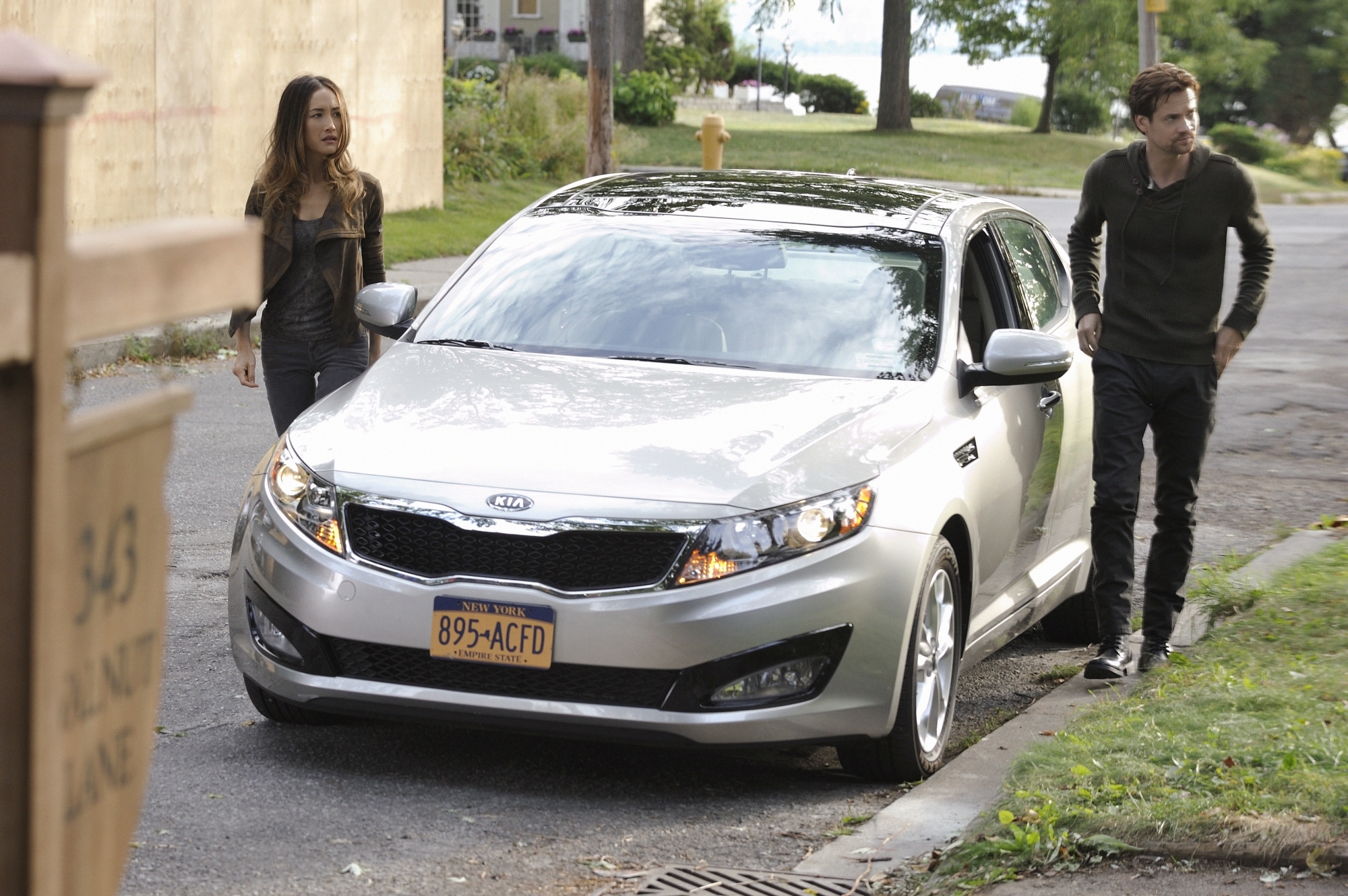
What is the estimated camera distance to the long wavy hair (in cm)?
632

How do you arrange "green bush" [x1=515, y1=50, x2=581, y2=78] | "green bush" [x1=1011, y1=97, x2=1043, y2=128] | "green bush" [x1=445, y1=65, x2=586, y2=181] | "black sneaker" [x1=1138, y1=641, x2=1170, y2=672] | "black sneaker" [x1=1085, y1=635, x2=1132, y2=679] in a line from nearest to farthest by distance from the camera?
"black sneaker" [x1=1085, y1=635, x2=1132, y2=679] → "black sneaker" [x1=1138, y1=641, x2=1170, y2=672] → "green bush" [x1=445, y1=65, x2=586, y2=181] → "green bush" [x1=515, y1=50, x2=581, y2=78] → "green bush" [x1=1011, y1=97, x2=1043, y2=128]

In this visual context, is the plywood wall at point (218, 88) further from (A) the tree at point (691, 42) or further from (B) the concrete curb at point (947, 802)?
(A) the tree at point (691, 42)

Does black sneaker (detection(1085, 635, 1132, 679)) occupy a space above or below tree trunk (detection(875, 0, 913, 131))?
below

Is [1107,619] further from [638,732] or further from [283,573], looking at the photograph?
[283,573]

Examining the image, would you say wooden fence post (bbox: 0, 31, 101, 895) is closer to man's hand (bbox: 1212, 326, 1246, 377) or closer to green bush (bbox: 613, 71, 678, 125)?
man's hand (bbox: 1212, 326, 1246, 377)

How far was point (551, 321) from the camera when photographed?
595 cm

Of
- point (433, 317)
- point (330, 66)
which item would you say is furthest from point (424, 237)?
point (433, 317)

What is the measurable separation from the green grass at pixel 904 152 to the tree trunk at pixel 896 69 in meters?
0.90

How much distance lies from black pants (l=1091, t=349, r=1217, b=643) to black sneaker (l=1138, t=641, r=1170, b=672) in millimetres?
26

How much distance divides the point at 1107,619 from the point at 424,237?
569 inches

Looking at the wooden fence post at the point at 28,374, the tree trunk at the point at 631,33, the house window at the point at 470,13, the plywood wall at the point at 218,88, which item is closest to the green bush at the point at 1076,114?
the tree trunk at the point at 631,33

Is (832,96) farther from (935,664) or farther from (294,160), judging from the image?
(935,664)

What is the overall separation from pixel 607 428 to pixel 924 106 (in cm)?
6517

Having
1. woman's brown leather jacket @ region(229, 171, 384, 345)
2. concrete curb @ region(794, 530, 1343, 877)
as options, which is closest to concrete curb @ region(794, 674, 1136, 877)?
concrete curb @ region(794, 530, 1343, 877)
